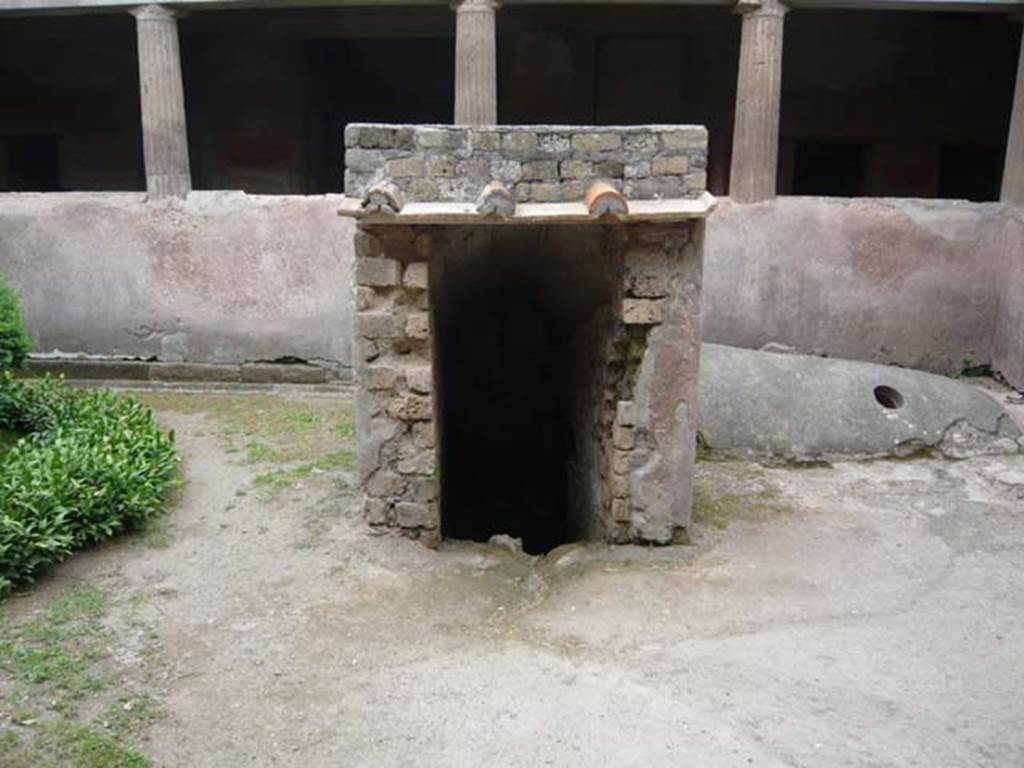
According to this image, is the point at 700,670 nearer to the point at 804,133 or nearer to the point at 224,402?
the point at 224,402

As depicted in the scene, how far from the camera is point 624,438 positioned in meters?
5.66

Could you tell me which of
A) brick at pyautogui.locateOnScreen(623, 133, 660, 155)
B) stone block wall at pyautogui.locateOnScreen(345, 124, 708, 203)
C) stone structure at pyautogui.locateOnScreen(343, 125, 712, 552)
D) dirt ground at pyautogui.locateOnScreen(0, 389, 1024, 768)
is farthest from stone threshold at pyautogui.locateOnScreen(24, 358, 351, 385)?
brick at pyautogui.locateOnScreen(623, 133, 660, 155)

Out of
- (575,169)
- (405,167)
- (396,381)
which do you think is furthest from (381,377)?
(575,169)

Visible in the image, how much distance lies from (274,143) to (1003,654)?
34.4ft

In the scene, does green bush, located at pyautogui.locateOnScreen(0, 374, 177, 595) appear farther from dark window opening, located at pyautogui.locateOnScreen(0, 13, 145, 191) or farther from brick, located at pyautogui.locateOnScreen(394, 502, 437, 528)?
dark window opening, located at pyautogui.locateOnScreen(0, 13, 145, 191)

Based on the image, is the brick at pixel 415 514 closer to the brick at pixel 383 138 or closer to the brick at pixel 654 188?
the brick at pixel 383 138

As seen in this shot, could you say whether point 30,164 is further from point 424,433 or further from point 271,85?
point 424,433

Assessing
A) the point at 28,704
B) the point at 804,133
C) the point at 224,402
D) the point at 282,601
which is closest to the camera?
the point at 28,704

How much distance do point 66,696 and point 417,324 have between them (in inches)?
105

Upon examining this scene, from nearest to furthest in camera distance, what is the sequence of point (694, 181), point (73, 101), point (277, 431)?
1. point (694, 181)
2. point (277, 431)
3. point (73, 101)

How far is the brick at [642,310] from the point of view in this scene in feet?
18.0

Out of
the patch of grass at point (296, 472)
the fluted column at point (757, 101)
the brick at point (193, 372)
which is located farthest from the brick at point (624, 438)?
the brick at point (193, 372)

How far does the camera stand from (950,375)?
9.27 m

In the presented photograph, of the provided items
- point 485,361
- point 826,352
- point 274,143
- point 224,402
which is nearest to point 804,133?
point 826,352
